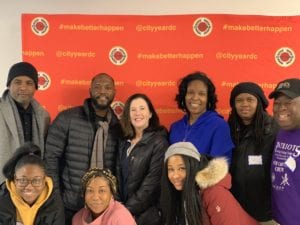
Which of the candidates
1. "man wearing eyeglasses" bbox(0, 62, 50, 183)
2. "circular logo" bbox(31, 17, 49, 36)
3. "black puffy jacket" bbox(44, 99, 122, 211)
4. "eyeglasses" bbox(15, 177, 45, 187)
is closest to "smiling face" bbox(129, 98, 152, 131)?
"black puffy jacket" bbox(44, 99, 122, 211)

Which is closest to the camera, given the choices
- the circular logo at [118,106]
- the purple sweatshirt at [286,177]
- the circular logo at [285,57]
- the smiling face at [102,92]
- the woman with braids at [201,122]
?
the purple sweatshirt at [286,177]

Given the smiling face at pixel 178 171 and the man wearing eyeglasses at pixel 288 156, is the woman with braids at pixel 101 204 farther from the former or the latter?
the man wearing eyeglasses at pixel 288 156

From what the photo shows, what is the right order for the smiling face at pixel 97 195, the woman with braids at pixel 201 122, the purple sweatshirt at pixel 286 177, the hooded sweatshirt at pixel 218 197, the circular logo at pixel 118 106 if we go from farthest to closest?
the circular logo at pixel 118 106, the woman with braids at pixel 201 122, the smiling face at pixel 97 195, the purple sweatshirt at pixel 286 177, the hooded sweatshirt at pixel 218 197

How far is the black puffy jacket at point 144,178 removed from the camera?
2721 mm

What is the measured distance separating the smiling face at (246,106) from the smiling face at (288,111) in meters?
0.34

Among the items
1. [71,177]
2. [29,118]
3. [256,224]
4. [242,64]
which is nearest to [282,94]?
[256,224]

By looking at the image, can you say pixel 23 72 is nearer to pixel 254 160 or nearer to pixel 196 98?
pixel 196 98

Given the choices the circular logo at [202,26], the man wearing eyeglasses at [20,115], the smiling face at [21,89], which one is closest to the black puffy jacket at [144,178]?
the man wearing eyeglasses at [20,115]

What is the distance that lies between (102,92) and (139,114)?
352 mm

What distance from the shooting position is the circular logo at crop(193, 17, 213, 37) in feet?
11.1

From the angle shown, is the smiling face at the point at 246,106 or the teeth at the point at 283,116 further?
the smiling face at the point at 246,106

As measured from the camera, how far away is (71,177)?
2.86 m

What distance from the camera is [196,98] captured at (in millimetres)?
2830

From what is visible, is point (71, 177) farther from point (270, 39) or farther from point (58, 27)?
point (270, 39)
